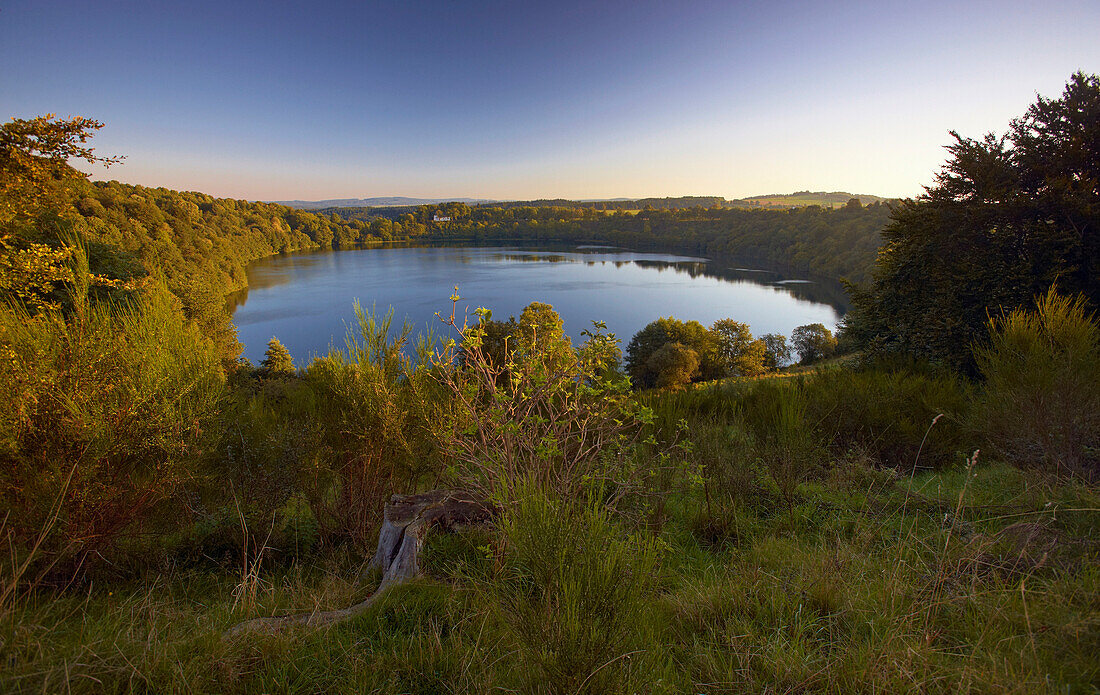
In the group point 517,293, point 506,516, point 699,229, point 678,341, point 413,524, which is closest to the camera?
point 506,516

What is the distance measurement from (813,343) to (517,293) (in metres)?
29.9

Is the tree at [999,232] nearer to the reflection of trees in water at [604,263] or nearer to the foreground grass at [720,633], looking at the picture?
the foreground grass at [720,633]

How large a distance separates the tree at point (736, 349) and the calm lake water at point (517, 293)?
295 inches

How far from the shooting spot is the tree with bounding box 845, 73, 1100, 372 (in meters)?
8.10

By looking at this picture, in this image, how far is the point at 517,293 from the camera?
51.0m

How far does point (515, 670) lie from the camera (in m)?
1.40

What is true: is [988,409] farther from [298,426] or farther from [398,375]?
[298,426]

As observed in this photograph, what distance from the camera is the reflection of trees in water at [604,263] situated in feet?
189

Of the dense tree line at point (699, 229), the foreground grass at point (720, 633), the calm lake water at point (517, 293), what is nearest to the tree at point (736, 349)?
the calm lake water at point (517, 293)

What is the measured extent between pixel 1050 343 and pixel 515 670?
234 inches

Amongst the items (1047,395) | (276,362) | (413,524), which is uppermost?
(1047,395)

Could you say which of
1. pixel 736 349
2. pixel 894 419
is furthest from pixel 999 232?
pixel 736 349

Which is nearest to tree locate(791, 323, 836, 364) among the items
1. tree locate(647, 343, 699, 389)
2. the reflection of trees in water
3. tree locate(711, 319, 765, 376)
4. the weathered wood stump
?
tree locate(711, 319, 765, 376)

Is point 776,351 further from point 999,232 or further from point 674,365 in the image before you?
point 999,232
